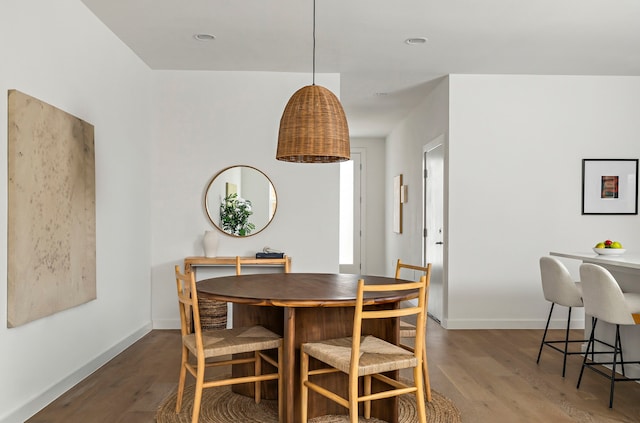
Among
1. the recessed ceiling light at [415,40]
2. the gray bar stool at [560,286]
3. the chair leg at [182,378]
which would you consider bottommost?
the chair leg at [182,378]

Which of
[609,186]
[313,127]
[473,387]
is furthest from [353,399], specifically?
[609,186]

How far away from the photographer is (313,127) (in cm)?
298

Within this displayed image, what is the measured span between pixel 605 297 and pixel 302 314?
1.87 m

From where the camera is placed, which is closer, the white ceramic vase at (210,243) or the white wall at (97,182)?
the white wall at (97,182)

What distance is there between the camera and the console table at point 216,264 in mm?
5074

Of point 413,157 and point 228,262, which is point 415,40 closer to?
point 228,262

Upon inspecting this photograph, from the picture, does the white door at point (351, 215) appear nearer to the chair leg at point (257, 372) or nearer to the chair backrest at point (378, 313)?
the chair leg at point (257, 372)

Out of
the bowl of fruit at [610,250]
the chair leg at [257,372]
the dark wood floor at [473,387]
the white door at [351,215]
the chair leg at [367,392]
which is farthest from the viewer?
the white door at [351,215]

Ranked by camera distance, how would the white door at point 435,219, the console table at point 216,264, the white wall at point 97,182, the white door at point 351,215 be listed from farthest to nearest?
the white door at point 351,215
the white door at point 435,219
the console table at point 216,264
the white wall at point 97,182

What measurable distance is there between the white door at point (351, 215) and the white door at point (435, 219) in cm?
333

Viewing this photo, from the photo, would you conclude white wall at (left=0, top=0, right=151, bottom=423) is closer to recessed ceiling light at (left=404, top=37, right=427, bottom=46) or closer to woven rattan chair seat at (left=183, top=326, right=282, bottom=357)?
woven rattan chair seat at (left=183, top=326, right=282, bottom=357)

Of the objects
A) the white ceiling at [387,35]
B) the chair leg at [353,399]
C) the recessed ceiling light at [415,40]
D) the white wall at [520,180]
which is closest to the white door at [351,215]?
the white ceiling at [387,35]

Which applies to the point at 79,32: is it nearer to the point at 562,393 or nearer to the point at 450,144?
the point at 450,144

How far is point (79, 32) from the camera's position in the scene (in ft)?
12.4
